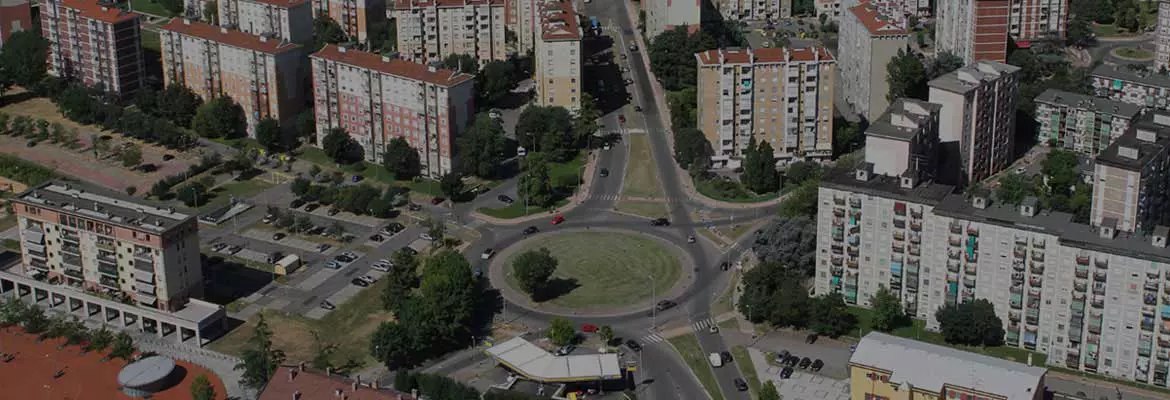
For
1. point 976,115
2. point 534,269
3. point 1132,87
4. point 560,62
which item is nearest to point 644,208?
point 534,269

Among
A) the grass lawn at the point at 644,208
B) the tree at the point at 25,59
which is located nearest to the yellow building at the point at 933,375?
the grass lawn at the point at 644,208

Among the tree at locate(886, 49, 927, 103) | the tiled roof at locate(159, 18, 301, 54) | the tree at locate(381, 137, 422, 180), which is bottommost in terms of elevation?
the tree at locate(381, 137, 422, 180)

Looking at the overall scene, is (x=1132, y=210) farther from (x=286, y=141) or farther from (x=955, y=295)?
(x=286, y=141)

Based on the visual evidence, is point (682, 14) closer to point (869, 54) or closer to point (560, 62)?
point (560, 62)

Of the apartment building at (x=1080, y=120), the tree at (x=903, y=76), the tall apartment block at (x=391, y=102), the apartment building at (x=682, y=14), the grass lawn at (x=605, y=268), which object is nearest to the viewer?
the grass lawn at (x=605, y=268)

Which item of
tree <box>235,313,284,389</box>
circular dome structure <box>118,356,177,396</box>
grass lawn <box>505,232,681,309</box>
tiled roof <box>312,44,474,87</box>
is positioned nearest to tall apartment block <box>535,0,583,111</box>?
tiled roof <box>312,44,474,87</box>

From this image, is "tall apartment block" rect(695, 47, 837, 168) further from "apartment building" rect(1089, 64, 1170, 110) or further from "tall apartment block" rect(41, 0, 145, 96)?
"tall apartment block" rect(41, 0, 145, 96)

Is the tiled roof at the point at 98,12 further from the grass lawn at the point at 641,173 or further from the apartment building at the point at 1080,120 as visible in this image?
the apartment building at the point at 1080,120
